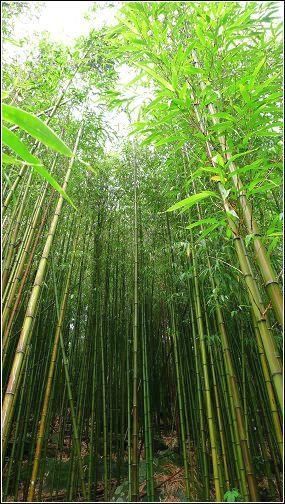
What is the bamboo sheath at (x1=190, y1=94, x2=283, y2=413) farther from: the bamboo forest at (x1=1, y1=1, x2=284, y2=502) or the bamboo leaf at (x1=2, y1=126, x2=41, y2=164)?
the bamboo leaf at (x1=2, y1=126, x2=41, y2=164)

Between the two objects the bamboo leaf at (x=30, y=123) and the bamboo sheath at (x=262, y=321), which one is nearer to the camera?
the bamboo leaf at (x=30, y=123)

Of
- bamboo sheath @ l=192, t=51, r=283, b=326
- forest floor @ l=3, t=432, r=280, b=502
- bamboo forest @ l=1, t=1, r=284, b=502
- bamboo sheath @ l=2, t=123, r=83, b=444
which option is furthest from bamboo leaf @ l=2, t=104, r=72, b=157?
forest floor @ l=3, t=432, r=280, b=502

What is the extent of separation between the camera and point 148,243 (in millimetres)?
4605

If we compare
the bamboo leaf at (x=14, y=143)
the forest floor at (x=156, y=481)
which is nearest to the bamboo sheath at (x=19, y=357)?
the bamboo leaf at (x=14, y=143)

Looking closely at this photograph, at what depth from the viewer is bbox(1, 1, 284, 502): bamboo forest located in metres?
1.58

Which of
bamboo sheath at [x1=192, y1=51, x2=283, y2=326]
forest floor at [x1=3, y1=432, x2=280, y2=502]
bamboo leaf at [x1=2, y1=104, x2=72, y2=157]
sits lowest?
forest floor at [x1=3, y1=432, x2=280, y2=502]

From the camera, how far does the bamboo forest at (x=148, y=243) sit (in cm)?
158

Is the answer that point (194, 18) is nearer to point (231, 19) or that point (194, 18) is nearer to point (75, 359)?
point (231, 19)

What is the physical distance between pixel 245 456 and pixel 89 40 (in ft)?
10.1

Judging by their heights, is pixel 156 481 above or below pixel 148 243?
below

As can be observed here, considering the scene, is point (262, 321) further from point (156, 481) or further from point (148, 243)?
point (148, 243)

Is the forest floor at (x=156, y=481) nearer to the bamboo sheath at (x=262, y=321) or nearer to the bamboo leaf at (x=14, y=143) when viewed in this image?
the bamboo sheath at (x=262, y=321)

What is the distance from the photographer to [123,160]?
4531mm

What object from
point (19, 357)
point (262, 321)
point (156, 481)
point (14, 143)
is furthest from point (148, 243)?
point (14, 143)
